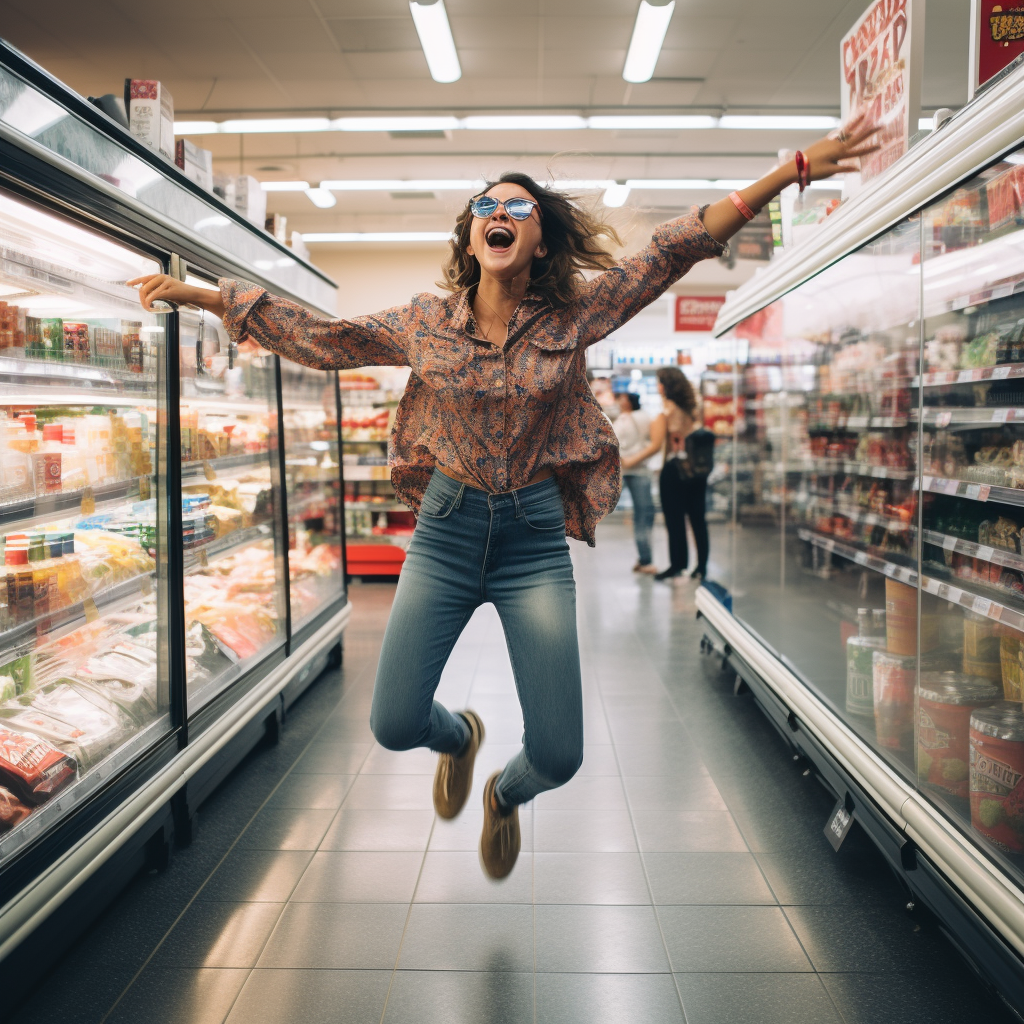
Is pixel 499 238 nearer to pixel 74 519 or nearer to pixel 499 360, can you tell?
pixel 499 360

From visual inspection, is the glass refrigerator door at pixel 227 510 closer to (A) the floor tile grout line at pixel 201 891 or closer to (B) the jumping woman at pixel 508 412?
(A) the floor tile grout line at pixel 201 891

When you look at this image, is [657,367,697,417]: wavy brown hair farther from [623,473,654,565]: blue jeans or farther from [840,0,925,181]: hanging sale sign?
[840,0,925,181]: hanging sale sign

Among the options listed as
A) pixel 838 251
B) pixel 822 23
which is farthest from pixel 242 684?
pixel 822 23

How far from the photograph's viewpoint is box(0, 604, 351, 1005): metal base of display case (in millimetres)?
1762

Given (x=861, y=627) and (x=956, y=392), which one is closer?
(x=956, y=392)

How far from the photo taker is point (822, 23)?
22.9 feet

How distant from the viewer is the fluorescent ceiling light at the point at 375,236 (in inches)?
501

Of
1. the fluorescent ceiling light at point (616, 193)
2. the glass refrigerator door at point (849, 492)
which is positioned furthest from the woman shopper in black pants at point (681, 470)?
the fluorescent ceiling light at point (616, 193)

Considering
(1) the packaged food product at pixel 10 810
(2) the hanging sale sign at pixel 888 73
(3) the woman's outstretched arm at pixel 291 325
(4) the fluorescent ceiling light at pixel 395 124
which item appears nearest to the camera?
(1) the packaged food product at pixel 10 810

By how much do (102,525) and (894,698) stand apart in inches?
98.1

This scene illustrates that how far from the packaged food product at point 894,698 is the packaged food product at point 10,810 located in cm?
231

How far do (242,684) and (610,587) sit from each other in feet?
14.9

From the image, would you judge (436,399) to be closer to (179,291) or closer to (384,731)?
(179,291)

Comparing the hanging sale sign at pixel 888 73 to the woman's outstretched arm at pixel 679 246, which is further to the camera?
the hanging sale sign at pixel 888 73
